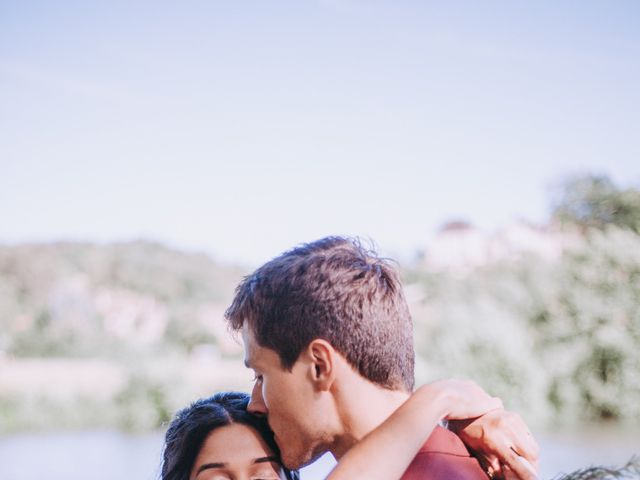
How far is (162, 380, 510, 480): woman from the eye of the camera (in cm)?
123

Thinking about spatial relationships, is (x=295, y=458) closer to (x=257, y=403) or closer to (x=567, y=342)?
(x=257, y=403)

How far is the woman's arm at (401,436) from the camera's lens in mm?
1221

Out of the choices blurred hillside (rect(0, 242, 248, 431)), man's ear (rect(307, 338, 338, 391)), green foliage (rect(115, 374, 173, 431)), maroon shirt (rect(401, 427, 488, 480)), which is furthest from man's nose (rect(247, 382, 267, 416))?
green foliage (rect(115, 374, 173, 431))

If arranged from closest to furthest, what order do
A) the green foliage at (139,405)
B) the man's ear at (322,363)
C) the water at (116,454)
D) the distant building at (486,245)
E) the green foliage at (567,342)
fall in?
the man's ear at (322,363)
the water at (116,454)
the green foliage at (567,342)
the green foliage at (139,405)
the distant building at (486,245)

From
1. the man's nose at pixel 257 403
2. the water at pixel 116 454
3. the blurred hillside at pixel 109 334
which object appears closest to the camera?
the man's nose at pixel 257 403

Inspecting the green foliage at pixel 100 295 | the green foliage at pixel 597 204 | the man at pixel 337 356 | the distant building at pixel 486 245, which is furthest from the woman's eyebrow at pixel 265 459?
the green foliage at pixel 100 295

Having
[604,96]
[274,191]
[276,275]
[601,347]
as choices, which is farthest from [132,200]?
[276,275]

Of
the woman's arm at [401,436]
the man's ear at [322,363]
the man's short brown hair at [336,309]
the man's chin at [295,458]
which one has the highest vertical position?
the man's short brown hair at [336,309]

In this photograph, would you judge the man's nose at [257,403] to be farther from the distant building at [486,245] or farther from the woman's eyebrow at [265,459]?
the distant building at [486,245]

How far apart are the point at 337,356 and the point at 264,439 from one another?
319 millimetres

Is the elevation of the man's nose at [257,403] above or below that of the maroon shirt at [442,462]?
above

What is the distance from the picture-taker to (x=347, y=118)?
99.0ft

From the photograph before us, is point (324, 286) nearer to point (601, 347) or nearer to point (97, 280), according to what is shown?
point (601, 347)

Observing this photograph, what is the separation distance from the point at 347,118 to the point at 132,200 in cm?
894
